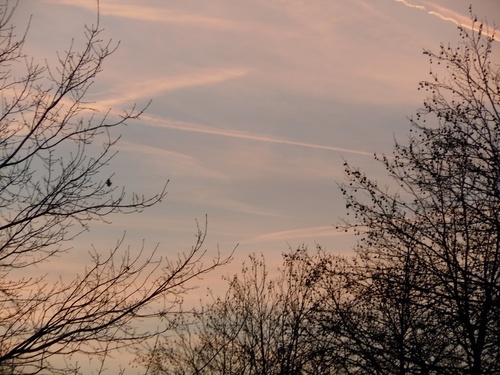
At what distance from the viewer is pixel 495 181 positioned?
41.9ft

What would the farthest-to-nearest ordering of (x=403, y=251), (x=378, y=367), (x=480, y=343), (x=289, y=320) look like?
(x=289, y=320) < (x=403, y=251) < (x=378, y=367) < (x=480, y=343)

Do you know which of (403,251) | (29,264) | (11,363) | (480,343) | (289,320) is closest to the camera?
(11,363)

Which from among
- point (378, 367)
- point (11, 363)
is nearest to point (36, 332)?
point (11, 363)

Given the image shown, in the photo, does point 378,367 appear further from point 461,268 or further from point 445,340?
point 461,268

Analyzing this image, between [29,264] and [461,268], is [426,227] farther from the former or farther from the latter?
[29,264]

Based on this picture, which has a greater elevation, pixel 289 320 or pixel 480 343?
pixel 289 320

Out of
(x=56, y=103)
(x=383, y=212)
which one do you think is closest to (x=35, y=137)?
(x=56, y=103)

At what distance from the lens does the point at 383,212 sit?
46.4 ft

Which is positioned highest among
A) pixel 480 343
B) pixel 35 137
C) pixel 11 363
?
pixel 35 137

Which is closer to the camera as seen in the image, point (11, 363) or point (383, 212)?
point (11, 363)

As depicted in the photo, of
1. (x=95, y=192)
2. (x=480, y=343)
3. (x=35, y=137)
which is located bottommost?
(x=480, y=343)

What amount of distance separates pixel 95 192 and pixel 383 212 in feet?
22.3

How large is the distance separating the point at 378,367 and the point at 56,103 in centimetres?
757

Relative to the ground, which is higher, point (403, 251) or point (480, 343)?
point (403, 251)
